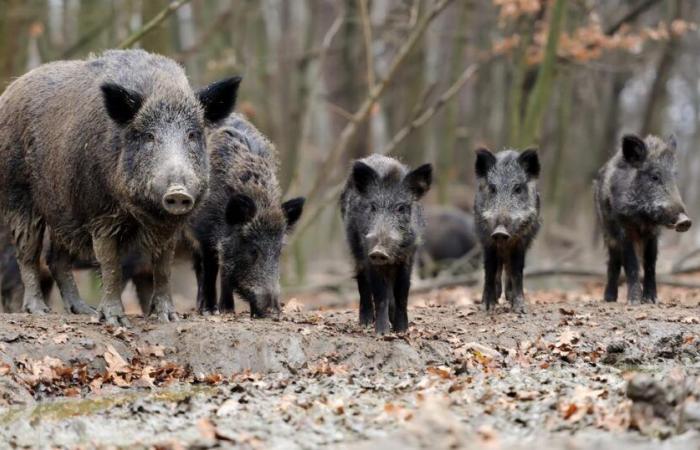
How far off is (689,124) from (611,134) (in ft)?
58.0

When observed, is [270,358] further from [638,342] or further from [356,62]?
[356,62]

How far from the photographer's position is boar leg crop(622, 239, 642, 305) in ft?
39.3

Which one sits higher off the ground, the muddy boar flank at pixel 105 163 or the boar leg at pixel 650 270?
the muddy boar flank at pixel 105 163

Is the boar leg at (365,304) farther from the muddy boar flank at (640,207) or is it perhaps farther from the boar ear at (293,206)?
the muddy boar flank at (640,207)

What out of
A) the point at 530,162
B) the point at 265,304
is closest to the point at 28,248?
the point at 265,304

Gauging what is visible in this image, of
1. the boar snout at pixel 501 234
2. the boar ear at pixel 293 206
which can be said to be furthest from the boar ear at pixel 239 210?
the boar snout at pixel 501 234

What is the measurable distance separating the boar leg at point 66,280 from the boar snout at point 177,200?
101 inches

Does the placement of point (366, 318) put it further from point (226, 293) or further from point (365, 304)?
point (226, 293)

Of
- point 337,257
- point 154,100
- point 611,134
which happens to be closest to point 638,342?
point 154,100

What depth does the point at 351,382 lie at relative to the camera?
8156 mm

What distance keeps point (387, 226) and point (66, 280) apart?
11.2ft

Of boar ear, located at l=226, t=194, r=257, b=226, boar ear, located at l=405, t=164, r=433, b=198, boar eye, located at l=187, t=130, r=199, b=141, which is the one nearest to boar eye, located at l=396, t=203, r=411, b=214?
boar ear, located at l=405, t=164, r=433, b=198

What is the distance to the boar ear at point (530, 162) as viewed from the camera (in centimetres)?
1125

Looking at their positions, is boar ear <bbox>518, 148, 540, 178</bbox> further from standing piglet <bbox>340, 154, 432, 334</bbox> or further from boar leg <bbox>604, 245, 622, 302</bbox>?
boar leg <bbox>604, 245, 622, 302</bbox>
